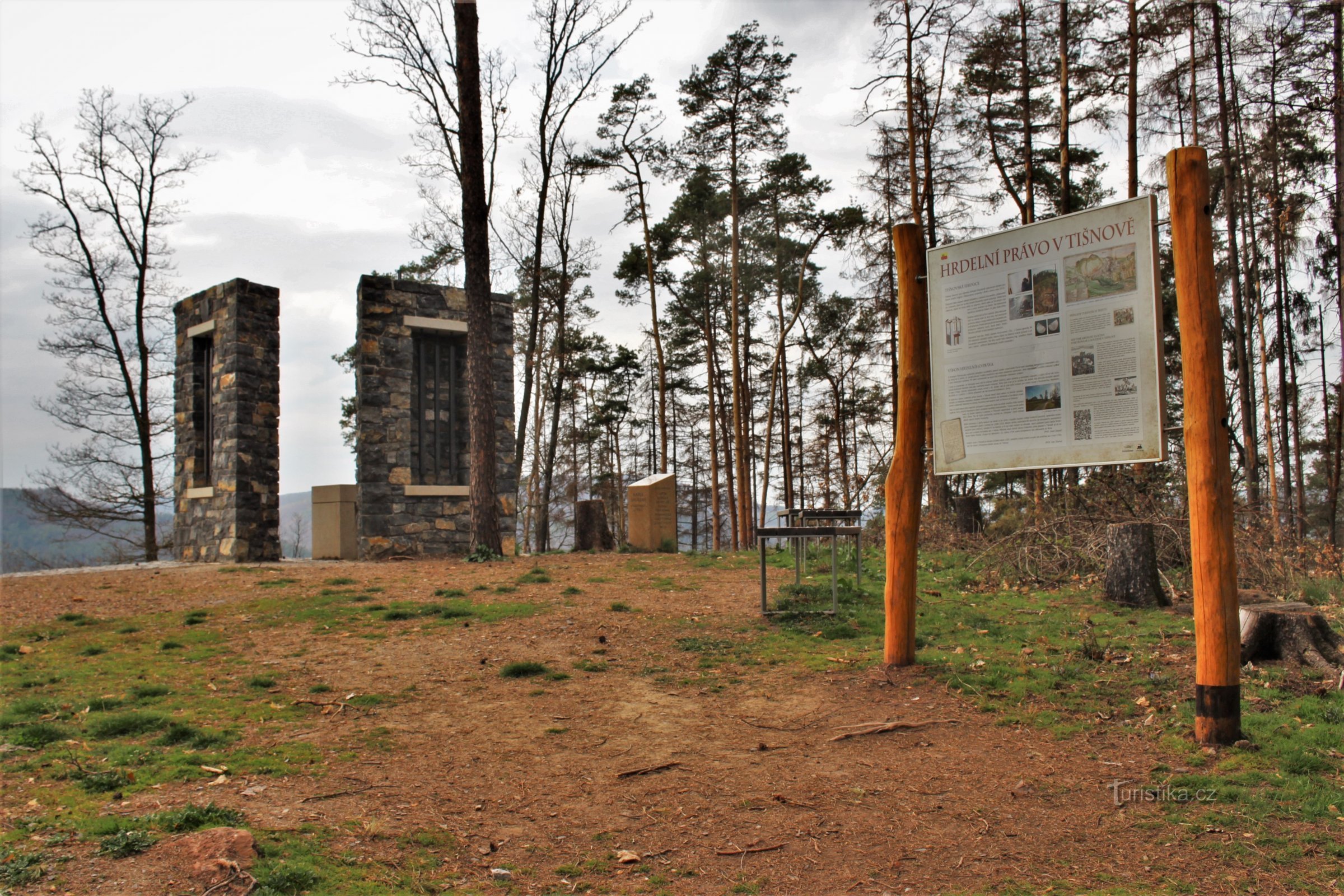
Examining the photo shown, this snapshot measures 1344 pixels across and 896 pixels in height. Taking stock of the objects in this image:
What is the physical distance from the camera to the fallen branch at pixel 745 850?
10.2 ft

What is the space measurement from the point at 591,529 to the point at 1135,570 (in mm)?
9165

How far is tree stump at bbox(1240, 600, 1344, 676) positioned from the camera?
488 centimetres

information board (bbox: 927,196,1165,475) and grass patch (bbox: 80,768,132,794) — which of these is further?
information board (bbox: 927,196,1165,475)

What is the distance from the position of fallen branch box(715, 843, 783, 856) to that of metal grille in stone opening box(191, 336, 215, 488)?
1323cm

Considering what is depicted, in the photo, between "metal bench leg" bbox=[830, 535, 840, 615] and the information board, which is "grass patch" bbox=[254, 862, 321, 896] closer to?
the information board

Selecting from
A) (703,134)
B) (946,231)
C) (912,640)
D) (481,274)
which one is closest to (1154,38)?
(946,231)

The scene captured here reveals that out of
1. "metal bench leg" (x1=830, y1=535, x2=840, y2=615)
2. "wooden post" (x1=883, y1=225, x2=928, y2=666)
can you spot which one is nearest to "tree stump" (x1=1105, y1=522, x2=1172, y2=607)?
"metal bench leg" (x1=830, y1=535, x2=840, y2=615)

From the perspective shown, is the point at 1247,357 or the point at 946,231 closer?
the point at 1247,357

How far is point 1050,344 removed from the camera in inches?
183

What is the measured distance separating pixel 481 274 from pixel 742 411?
13.2m

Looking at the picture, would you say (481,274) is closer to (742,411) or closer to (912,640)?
(912,640)

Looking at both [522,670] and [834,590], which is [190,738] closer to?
[522,670]

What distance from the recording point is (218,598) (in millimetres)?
8195

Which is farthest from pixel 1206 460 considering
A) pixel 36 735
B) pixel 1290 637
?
pixel 36 735
